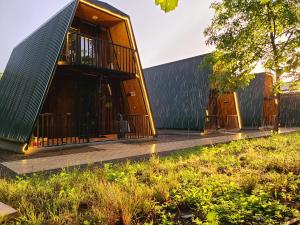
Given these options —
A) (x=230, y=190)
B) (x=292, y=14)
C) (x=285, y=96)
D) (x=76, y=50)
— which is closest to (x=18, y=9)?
(x=76, y=50)

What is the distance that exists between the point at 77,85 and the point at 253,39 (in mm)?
9642

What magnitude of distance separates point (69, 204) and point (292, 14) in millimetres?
13589

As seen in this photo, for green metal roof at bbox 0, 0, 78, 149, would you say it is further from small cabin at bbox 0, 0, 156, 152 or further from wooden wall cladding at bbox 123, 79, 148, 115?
wooden wall cladding at bbox 123, 79, 148, 115

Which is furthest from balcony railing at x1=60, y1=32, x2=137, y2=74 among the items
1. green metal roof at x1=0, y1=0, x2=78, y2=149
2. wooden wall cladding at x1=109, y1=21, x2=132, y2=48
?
green metal roof at x1=0, y1=0, x2=78, y2=149

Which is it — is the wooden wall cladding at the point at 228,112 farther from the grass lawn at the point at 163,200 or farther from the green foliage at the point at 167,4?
the green foliage at the point at 167,4

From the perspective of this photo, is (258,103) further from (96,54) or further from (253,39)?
(96,54)

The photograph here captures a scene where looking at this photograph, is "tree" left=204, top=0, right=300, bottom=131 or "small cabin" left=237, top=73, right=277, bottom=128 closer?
"tree" left=204, top=0, right=300, bottom=131

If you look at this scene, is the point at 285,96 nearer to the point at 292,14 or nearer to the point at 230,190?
the point at 292,14

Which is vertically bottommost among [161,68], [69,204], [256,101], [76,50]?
[69,204]

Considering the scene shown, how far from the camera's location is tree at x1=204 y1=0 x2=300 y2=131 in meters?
13.9

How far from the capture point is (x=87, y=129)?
12.9m

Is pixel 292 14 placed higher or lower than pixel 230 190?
higher

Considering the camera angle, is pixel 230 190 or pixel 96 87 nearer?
pixel 230 190

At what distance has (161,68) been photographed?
2541 cm
